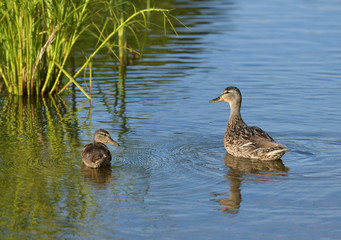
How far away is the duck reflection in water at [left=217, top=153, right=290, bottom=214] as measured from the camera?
25.0ft

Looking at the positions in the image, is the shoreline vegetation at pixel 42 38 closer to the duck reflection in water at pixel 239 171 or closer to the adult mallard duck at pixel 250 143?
the adult mallard duck at pixel 250 143

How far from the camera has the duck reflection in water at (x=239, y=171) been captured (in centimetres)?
763

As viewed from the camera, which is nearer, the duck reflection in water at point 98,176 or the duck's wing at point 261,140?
the duck reflection in water at point 98,176

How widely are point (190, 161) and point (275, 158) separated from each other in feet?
3.97

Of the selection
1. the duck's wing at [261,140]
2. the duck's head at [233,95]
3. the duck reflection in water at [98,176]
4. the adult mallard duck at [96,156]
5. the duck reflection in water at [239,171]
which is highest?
the duck's head at [233,95]

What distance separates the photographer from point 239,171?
29.1 feet

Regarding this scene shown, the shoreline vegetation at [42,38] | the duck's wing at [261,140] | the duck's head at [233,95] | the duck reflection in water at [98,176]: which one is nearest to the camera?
the duck reflection in water at [98,176]

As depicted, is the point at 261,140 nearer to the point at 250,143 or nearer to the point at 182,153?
the point at 250,143

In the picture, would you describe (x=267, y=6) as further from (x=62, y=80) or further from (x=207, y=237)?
(x=207, y=237)

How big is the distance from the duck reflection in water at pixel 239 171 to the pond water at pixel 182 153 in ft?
0.05

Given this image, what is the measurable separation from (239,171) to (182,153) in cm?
100

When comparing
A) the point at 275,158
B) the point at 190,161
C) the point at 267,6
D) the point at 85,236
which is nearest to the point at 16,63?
the point at 190,161

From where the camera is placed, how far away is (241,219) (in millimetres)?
7109

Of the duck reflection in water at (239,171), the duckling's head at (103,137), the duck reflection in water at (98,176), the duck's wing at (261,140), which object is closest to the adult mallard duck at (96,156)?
the duck reflection in water at (98,176)
